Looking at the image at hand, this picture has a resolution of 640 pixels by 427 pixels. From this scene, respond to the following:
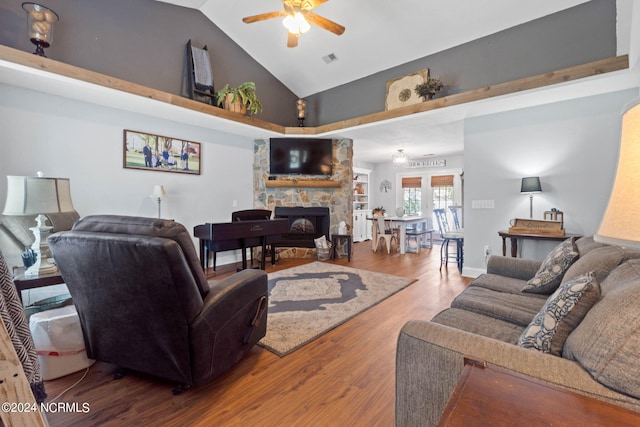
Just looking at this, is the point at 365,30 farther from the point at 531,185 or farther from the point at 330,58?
the point at 531,185

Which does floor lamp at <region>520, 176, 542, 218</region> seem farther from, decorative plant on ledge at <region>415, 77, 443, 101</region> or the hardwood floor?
the hardwood floor

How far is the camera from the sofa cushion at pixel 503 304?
1631 millimetres

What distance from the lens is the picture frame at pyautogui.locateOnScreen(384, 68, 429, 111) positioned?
4.42 meters

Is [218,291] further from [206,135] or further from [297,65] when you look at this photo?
[297,65]

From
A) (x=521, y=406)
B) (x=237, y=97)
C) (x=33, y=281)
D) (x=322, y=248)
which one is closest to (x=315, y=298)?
(x=322, y=248)

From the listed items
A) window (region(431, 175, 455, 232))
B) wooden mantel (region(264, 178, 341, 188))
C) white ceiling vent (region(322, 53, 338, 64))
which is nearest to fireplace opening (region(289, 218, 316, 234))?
wooden mantel (region(264, 178, 341, 188))

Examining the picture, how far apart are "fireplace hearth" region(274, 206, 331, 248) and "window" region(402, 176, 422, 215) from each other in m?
3.89

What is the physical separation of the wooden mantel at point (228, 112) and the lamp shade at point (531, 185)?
1.09m

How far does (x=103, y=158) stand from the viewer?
12.0ft

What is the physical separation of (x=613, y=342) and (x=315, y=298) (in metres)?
2.63

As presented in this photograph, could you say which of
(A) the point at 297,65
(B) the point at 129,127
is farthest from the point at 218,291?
(A) the point at 297,65

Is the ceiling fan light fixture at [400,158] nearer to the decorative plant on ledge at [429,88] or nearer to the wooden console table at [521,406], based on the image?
the decorative plant on ledge at [429,88]

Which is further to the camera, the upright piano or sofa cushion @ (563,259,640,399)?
the upright piano

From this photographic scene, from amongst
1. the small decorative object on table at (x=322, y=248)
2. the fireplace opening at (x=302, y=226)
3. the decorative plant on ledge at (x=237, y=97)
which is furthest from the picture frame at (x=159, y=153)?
the small decorative object on table at (x=322, y=248)
